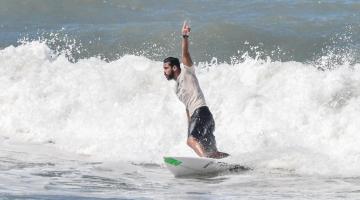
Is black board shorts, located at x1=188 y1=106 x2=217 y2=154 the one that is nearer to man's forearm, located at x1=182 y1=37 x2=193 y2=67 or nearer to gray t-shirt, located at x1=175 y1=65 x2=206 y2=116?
gray t-shirt, located at x1=175 y1=65 x2=206 y2=116

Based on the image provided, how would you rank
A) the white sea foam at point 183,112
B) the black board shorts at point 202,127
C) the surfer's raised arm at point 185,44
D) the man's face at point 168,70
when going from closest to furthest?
the surfer's raised arm at point 185,44, the man's face at point 168,70, the black board shorts at point 202,127, the white sea foam at point 183,112

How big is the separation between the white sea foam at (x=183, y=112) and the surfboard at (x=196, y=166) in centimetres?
28

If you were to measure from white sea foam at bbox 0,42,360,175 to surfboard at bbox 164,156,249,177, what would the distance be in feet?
0.93

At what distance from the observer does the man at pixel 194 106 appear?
1103cm

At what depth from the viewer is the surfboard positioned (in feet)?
36.3

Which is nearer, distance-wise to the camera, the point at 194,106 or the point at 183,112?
the point at 194,106

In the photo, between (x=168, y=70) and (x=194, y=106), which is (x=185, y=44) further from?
(x=194, y=106)

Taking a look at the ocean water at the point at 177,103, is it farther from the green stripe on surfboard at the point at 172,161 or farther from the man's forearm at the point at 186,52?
the man's forearm at the point at 186,52

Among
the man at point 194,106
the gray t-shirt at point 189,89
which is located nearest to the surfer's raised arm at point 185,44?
the man at point 194,106

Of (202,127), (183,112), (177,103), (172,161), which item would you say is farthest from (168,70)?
(177,103)

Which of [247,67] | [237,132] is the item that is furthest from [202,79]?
[237,132]

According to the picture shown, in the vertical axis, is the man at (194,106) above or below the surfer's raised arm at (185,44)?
below

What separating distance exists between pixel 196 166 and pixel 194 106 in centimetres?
75

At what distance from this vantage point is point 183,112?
1401 cm
